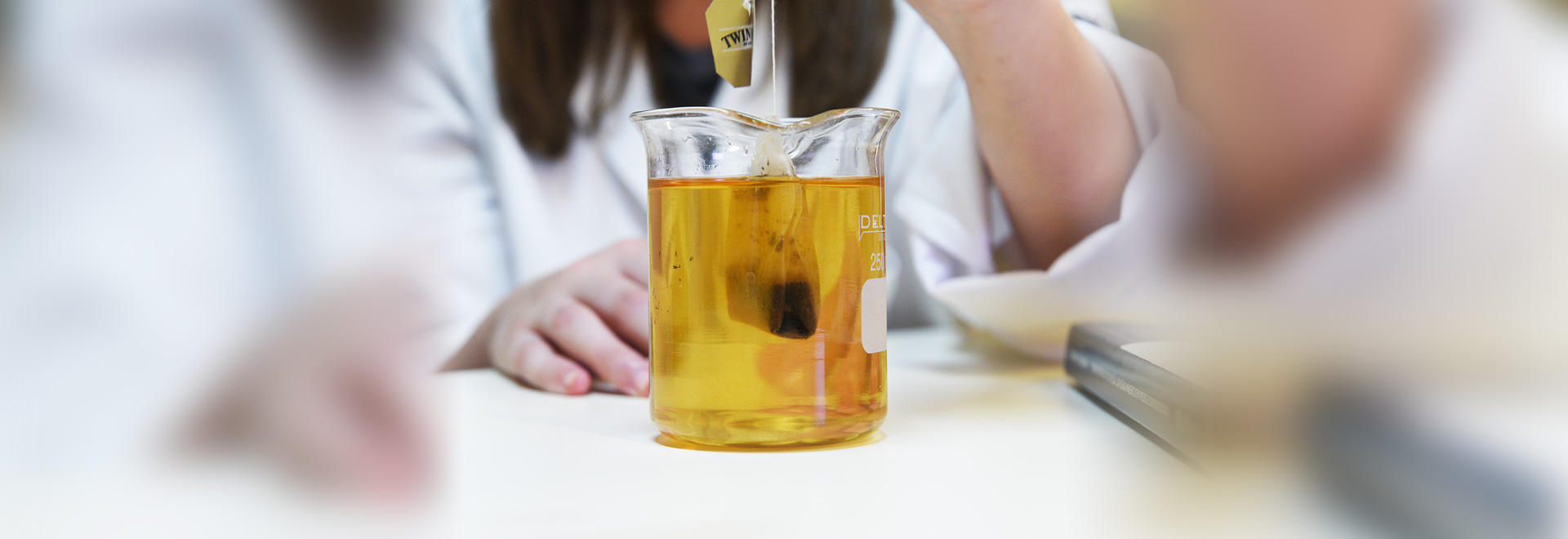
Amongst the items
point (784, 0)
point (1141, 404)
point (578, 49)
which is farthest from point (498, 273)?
point (1141, 404)

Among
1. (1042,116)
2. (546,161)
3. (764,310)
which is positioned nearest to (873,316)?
(764,310)

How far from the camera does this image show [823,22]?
980 millimetres

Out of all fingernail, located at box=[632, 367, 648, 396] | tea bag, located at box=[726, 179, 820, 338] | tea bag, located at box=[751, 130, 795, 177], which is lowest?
fingernail, located at box=[632, 367, 648, 396]

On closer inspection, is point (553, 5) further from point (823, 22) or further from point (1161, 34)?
point (1161, 34)

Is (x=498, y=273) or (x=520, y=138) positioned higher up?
(x=520, y=138)

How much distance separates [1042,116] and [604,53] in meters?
0.51

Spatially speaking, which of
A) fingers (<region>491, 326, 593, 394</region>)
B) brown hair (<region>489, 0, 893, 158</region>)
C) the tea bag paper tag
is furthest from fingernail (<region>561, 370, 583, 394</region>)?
brown hair (<region>489, 0, 893, 158</region>)

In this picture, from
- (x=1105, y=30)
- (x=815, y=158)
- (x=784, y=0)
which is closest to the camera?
(x=815, y=158)

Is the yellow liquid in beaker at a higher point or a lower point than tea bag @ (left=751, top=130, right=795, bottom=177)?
lower

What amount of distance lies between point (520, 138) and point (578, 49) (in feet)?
0.39

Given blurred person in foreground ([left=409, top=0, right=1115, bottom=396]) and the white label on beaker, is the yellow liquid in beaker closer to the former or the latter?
the white label on beaker

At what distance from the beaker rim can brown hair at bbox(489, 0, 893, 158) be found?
1.74ft

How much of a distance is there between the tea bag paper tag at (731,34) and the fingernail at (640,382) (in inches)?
10.0

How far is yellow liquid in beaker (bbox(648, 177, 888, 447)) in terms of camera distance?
17.8 inches
